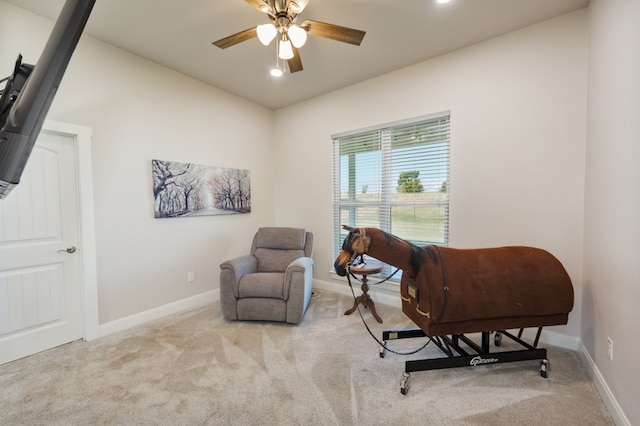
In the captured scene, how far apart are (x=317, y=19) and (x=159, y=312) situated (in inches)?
135

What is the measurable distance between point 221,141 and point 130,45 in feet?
4.33

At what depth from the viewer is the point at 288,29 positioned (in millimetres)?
1829

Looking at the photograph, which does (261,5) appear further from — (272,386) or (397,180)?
(272,386)

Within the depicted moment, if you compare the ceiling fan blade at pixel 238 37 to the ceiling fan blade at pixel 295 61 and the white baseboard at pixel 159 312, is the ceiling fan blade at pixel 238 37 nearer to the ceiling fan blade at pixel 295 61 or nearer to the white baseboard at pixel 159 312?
the ceiling fan blade at pixel 295 61

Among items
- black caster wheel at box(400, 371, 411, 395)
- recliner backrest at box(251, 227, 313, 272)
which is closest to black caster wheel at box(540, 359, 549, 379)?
black caster wheel at box(400, 371, 411, 395)

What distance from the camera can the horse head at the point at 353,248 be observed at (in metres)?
1.81

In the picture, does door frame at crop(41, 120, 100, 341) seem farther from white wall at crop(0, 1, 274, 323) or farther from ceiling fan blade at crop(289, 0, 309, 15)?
ceiling fan blade at crop(289, 0, 309, 15)

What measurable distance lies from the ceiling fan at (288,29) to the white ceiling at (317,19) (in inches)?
13.2

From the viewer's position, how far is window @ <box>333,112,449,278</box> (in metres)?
2.92

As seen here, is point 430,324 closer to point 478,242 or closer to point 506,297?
point 506,297

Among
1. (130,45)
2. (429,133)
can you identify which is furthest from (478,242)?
(130,45)

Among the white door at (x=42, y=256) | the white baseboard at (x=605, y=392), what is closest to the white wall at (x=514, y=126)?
the white baseboard at (x=605, y=392)

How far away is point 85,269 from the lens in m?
2.44

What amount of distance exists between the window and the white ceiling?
2.55 ft
